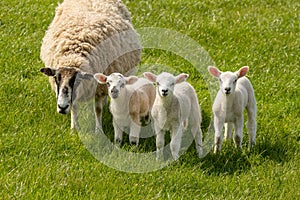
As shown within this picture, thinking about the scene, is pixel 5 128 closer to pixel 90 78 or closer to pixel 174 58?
pixel 90 78

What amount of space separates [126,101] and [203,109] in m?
1.39

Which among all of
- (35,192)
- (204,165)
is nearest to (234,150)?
(204,165)

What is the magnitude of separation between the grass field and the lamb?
7.4 inches

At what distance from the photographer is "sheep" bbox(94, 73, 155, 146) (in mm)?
6734

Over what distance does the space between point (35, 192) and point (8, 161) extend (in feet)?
2.53

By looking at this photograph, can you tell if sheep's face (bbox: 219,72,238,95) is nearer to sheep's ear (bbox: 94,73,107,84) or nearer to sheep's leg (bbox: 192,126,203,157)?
sheep's leg (bbox: 192,126,203,157)

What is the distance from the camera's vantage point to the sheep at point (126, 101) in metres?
6.73

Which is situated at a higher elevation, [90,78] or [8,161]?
[90,78]

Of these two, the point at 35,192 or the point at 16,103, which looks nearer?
the point at 35,192

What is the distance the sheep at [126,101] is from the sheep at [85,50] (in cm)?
39

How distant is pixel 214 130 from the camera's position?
295 inches

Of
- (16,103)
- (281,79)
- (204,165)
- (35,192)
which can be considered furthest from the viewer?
(281,79)

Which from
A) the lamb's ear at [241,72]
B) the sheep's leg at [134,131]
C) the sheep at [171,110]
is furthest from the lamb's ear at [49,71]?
the lamb's ear at [241,72]

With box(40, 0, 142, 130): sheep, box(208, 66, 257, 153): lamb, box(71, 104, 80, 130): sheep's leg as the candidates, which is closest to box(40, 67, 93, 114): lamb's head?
box(40, 0, 142, 130): sheep
